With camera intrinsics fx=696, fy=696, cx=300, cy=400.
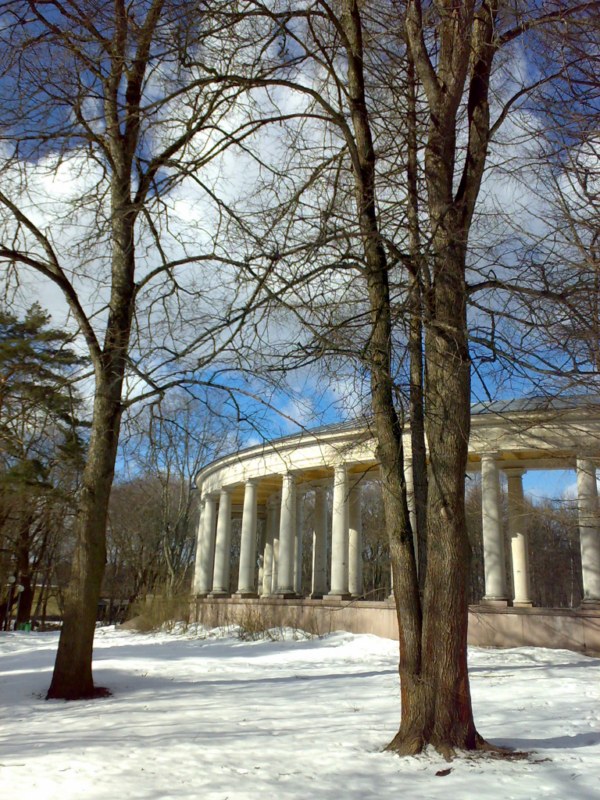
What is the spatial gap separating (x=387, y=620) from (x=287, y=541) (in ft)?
27.6

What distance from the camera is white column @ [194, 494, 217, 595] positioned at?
41.0 metres

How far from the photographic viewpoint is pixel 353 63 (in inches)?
362

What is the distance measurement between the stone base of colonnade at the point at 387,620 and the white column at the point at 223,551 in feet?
11.8

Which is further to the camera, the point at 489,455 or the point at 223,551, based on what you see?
the point at 223,551

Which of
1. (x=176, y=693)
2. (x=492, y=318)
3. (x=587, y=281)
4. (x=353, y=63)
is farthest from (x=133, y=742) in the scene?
(x=353, y=63)

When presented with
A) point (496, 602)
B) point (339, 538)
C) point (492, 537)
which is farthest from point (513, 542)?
point (339, 538)

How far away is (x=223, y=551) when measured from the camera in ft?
125

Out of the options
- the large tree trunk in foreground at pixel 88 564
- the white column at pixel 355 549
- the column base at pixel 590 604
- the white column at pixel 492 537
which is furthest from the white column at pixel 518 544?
the large tree trunk in foreground at pixel 88 564

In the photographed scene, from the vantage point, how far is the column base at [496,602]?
25013 millimetres

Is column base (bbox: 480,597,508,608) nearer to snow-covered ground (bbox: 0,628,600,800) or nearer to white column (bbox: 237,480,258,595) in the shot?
snow-covered ground (bbox: 0,628,600,800)

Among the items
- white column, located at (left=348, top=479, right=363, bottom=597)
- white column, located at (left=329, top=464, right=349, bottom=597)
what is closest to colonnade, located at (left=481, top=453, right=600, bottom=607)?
white column, located at (left=329, top=464, right=349, bottom=597)

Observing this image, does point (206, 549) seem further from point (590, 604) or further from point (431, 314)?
point (431, 314)

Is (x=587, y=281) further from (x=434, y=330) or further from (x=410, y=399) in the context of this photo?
(x=410, y=399)

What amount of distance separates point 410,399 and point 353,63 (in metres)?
4.58
